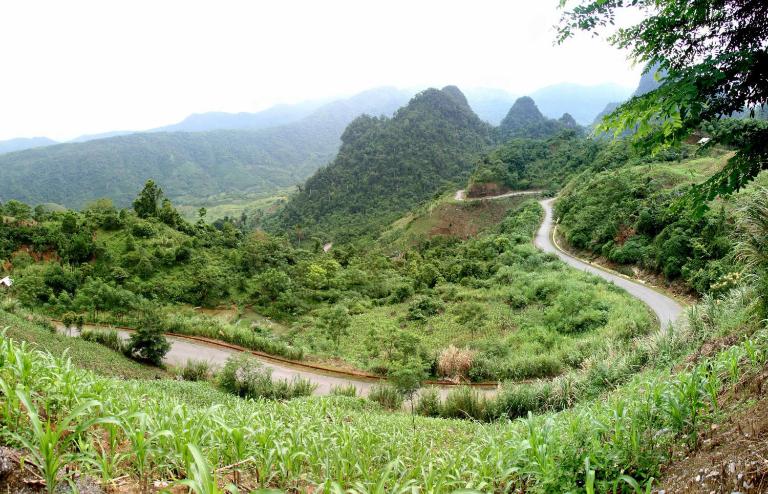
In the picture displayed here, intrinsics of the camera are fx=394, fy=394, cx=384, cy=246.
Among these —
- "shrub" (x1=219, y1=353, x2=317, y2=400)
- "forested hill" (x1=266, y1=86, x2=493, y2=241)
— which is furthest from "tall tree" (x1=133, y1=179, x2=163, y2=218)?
"forested hill" (x1=266, y1=86, x2=493, y2=241)

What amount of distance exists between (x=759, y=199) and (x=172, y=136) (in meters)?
209

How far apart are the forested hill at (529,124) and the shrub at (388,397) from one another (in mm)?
89583

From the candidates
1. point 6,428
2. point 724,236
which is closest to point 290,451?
point 6,428

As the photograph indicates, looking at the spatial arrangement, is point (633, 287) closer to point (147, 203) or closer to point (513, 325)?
point (513, 325)

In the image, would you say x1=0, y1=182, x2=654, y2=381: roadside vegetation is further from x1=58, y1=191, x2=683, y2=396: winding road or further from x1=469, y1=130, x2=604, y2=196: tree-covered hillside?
x1=469, y1=130, x2=604, y2=196: tree-covered hillside

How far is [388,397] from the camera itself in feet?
30.1

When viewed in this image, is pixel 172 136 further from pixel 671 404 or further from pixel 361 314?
pixel 671 404

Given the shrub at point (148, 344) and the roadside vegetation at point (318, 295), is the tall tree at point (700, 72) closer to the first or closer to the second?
the roadside vegetation at point (318, 295)

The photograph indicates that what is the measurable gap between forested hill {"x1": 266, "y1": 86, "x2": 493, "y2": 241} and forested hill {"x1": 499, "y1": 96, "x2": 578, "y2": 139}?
32.8 ft

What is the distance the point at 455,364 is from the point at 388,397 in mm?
3357

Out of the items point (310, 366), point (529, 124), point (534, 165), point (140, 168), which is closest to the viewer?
point (310, 366)

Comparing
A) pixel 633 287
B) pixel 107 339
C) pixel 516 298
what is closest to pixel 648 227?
pixel 633 287

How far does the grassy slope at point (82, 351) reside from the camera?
9727 mm

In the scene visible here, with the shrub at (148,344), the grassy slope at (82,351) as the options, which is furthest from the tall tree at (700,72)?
the shrub at (148,344)
